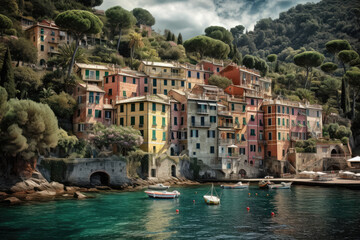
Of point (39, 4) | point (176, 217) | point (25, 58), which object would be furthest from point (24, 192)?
point (39, 4)

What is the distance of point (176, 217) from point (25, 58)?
5724 centimetres

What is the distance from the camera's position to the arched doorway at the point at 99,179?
60.1 m

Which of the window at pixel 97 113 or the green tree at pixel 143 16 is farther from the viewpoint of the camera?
the green tree at pixel 143 16

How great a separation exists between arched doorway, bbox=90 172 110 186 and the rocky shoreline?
10.3 feet

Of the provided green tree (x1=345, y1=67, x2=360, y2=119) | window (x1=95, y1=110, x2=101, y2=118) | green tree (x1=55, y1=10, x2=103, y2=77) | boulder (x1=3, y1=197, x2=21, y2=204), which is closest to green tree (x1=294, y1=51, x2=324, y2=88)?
green tree (x1=345, y1=67, x2=360, y2=119)

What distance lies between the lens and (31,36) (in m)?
90.6

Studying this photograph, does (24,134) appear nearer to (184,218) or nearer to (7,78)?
(7,78)

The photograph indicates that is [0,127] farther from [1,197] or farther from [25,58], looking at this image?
[25,58]

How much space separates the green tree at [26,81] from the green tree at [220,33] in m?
82.3

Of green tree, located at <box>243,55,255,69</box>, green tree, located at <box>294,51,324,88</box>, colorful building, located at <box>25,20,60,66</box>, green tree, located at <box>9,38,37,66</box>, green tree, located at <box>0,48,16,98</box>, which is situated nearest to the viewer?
green tree, located at <box>0,48,16,98</box>

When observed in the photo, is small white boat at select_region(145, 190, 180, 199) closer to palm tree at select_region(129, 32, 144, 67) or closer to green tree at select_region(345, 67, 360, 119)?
palm tree at select_region(129, 32, 144, 67)

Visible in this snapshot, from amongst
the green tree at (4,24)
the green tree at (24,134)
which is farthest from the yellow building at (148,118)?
the green tree at (4,24)

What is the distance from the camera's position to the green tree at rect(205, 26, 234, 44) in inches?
5384

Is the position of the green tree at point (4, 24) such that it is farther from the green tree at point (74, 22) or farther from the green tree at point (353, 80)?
the green tree at point (353, 80)
